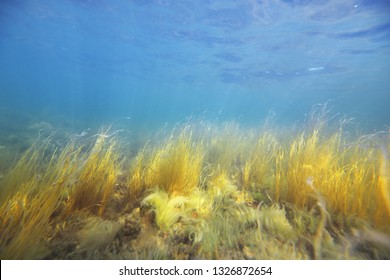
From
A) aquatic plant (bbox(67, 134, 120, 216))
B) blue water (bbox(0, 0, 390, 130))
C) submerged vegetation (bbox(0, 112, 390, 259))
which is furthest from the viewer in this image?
blue water (bbox(0, 0, 390, 130))

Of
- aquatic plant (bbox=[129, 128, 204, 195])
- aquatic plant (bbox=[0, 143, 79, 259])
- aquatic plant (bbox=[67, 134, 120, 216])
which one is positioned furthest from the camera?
aquatic plant (bbox=[129, 128, 204, 195])

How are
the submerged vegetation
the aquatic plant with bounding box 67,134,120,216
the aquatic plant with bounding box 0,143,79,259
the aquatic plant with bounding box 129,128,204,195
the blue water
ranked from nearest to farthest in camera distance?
the aquatic plant with bounding box 0,143,79,259
the submerged vegetation
the aquatic plant with bounding box 67,134,120,216
the aquatic plant with bounding box 129,128,204,195
the blue water

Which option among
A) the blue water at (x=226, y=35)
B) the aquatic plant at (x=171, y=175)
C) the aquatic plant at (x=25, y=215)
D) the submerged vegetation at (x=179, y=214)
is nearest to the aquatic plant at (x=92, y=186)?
the submerged vegetation at (x=179, y=214)

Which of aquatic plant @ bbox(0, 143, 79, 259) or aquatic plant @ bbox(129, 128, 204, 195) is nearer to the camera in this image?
aquatic plant @ bbox(0, 143, 79, 259)

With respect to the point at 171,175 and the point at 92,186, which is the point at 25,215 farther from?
the point at 171,175

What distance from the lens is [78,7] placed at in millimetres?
16125

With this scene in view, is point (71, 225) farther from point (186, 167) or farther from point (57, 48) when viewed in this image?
point (57, 48)

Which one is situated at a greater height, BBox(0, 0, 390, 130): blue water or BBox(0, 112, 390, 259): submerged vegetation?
BBox(0, 0, 390, 130): blue water

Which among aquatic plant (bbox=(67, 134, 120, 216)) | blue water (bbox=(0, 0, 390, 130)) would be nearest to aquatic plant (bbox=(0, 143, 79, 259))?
aquatic plant (bbox=(67, 134, 120, 216))

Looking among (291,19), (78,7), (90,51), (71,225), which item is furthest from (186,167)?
(90,51)

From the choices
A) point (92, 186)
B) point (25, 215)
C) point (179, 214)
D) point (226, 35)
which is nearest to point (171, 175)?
point (179, 214)

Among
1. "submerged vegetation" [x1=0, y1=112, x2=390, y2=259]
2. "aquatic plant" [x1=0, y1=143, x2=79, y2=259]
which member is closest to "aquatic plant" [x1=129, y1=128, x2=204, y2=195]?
"submerged vegetation" [x1=0, y1=112, x2=390, y2=259]

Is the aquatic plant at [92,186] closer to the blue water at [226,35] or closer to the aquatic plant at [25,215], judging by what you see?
the aquatic plant at [25,215]

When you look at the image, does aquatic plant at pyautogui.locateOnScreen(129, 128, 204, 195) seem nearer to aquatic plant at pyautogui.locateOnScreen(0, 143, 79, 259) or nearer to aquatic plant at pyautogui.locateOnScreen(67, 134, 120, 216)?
aquatic plant at pyautogui.locateOnScreen(67, 134, 120, 216)
